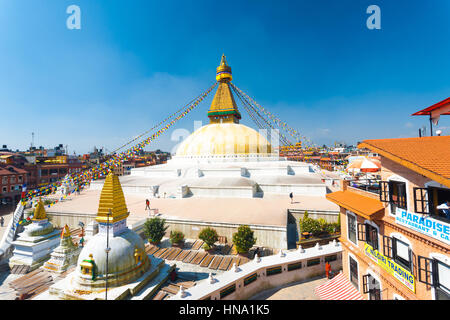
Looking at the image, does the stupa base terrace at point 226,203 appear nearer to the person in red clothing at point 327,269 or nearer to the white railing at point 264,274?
the white railing at point 264,274

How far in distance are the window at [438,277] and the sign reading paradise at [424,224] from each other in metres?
0.61

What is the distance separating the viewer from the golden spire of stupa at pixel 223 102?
31750mm

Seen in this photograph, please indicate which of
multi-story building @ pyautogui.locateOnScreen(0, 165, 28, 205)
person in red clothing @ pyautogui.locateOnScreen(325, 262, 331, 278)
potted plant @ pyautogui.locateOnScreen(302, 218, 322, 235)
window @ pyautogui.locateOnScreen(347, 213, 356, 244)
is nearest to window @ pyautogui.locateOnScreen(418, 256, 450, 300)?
window @ pyautogui.locateOnScreen(347, 213, 356, 244)

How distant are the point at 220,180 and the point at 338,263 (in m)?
12.5

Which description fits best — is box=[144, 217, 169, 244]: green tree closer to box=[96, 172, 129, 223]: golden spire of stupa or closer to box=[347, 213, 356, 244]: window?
box=[96, 172, 129, 223]: golden spire of stupa

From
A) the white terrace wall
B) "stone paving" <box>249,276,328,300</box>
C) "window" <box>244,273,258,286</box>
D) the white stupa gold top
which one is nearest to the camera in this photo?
"window" <box>244,273,258,286</box>

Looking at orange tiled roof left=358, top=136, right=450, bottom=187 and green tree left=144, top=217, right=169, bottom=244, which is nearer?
orange tiled roof left=358, top=136, right=450, bottom=187

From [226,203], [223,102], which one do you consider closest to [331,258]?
[226,203]

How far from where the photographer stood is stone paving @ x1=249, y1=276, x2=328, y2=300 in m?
8.73

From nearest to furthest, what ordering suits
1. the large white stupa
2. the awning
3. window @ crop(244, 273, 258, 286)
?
1. the awning
2. window @ crop(244, 273, 258, 286)
3. the large white stupa

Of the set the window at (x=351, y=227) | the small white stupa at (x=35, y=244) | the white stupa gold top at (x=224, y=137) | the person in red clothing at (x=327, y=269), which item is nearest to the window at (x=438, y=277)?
the window at (x=351, y=227)

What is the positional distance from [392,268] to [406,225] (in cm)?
154

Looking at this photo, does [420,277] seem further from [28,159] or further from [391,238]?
[28,159]

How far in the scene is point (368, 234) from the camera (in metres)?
7.29
